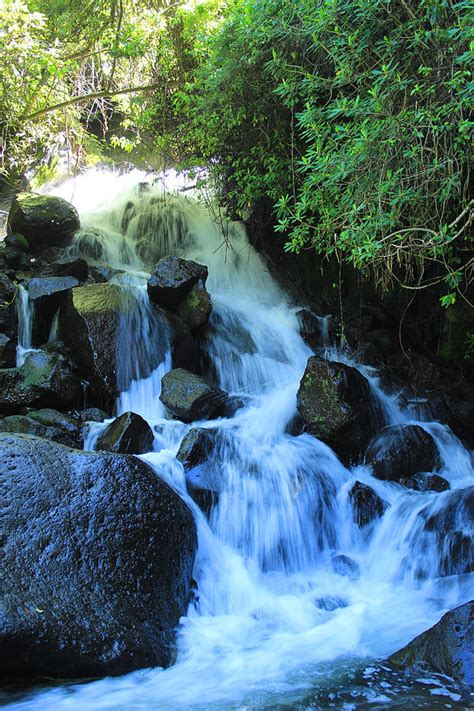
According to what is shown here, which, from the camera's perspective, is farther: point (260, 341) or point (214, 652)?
point (260, 341)

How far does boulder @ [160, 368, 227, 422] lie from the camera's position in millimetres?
6609

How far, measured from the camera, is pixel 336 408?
6516 mm

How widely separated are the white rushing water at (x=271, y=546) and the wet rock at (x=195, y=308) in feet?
1.39

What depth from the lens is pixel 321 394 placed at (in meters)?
6.68

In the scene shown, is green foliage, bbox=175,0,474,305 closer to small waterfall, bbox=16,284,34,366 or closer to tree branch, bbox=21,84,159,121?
tree branch, bbox=21,84,159,121

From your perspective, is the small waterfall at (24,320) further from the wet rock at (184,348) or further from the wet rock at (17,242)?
the wet rock at (184,348)

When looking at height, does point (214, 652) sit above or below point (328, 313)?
below

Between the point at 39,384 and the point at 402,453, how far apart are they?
178 inches

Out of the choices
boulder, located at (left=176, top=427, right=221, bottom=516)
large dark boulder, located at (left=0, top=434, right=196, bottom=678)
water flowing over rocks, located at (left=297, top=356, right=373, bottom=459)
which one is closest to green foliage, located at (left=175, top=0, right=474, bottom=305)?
water flowing over rocks, located at (left=297, top=356, right=373, bottom=459)

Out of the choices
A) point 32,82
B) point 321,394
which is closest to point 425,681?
point 321,394

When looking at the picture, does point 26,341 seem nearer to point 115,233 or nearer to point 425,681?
point 115,233

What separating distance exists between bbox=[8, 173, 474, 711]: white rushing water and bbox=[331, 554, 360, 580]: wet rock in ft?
0.15

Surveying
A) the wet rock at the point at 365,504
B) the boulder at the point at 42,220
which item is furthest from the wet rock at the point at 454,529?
the boulder at the point at 42,220

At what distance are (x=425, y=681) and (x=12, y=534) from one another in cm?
273
